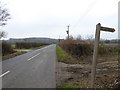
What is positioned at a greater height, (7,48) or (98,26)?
(98,26)

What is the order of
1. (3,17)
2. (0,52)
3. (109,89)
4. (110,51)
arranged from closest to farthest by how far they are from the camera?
(109,89) < (3,17) < (110,51) < (0,52)

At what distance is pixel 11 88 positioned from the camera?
651 centimetres

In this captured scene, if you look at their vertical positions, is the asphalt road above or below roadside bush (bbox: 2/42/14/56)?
below

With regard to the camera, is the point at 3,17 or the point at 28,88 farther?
the point at 3,17

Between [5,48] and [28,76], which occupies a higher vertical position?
[5,48]

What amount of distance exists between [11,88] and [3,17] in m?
17.1

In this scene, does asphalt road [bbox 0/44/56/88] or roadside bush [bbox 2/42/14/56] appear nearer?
asphalt road [bbox 0/44/56/88]

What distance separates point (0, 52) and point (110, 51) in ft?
53.2

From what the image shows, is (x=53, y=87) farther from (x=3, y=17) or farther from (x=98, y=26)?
(x=3, y=17)

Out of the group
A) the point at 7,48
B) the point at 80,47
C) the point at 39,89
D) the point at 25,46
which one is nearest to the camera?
the point at 39,89

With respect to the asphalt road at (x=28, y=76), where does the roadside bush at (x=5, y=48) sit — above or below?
above

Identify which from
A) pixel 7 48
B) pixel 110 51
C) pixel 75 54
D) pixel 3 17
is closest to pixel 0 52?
pixel 7 48

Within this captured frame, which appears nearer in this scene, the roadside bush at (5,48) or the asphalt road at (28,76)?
the asphalt road at (28,76)

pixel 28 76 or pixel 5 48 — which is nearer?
pixel 28 76
